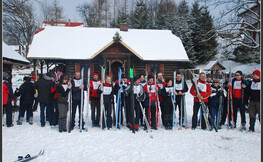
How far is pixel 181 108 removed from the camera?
6105 millimetres

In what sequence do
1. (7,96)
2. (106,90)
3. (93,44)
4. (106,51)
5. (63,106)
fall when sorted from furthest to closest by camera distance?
1. (93,44)
2. (106,51)
3. (106,90)
4. (7,96)
5. (63,106)

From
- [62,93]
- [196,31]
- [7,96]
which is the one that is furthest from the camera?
[196,31]

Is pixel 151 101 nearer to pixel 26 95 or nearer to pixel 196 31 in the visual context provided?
pixel 26 95

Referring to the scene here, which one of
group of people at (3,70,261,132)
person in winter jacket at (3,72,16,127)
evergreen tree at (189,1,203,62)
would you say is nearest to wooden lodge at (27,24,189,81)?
group of people at (3,70,261,132)

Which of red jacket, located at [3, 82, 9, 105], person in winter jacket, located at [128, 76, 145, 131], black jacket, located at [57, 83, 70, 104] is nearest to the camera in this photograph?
black jacket, located at [57, 83, 70, 104]

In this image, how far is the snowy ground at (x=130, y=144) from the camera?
392 centimetres

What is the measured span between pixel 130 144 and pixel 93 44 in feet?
50.3

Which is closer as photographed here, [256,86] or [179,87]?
[256,86]

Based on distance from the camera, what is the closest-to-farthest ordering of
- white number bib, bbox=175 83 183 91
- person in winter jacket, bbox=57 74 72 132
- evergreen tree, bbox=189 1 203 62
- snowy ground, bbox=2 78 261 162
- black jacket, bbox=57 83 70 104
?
snowy ground, bbox=2 78 261 162 → black jacket, bbox=57 83 70 104 → person in winter jacket, bbox=57 74 72 132 → white number bib, bbox=175 83 183 91 → evergreen tree, bbox=189 1 203 62

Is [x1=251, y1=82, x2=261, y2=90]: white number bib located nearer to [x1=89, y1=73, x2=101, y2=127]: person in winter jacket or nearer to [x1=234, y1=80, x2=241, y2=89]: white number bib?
[x1=234, y1=80, x2=241, y2=89]: white number bib

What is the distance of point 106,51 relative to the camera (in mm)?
16328

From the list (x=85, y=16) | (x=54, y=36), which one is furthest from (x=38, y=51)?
(x=85, y=16)

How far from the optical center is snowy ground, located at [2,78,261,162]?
3.92 metres

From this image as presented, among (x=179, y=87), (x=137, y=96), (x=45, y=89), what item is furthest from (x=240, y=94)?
(x=45, y=89)
